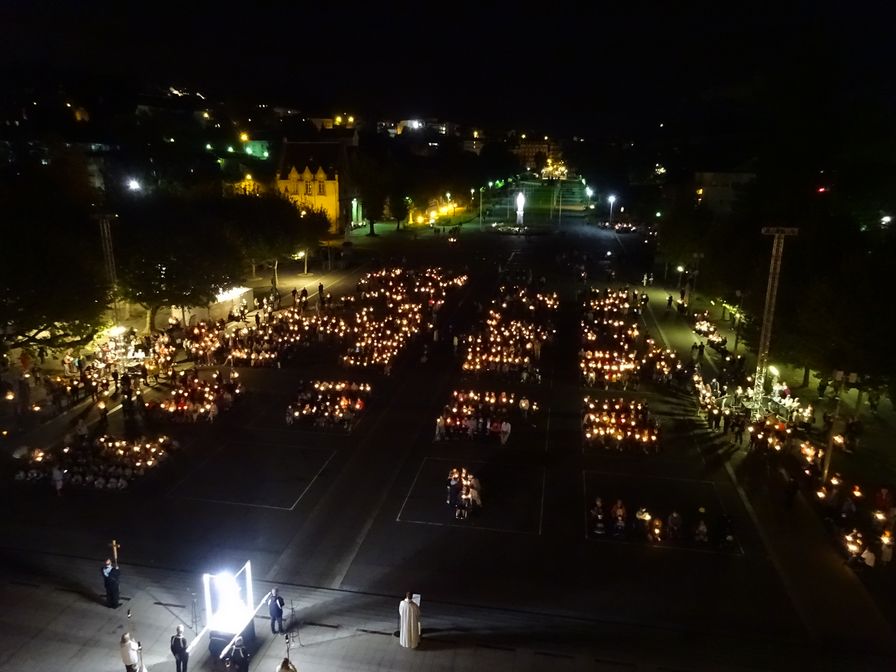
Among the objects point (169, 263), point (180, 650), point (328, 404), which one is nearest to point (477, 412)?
point (328, 404)

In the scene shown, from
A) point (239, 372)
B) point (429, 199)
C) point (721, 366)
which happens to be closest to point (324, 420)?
point (239, 372)

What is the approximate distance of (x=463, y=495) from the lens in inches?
699

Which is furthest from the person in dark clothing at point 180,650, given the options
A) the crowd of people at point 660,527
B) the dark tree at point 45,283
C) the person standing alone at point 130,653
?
the dark tree at point 45,283

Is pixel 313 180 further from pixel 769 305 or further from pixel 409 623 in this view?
pixel 409 623

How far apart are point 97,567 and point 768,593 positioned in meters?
15.0

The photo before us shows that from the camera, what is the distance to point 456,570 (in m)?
15.5

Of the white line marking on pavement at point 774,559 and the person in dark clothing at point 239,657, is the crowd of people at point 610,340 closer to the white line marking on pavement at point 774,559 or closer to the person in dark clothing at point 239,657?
the white line marking on pavement at point 774,559

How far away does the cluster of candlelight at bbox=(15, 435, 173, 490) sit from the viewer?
62.2ft

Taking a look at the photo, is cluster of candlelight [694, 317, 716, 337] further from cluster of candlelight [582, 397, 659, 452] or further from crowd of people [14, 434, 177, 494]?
crowd of people [14, 434, 177, 494]

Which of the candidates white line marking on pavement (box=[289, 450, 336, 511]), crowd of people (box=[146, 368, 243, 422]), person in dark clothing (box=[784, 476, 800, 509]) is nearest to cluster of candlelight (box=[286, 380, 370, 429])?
white line marking on pavement (box=[289, 450, 336, 511])

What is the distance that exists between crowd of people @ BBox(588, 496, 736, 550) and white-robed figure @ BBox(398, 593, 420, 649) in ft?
19.7

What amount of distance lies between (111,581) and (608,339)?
25.6 meters

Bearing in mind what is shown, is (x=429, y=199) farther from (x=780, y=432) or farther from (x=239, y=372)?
(x=780, y=432)

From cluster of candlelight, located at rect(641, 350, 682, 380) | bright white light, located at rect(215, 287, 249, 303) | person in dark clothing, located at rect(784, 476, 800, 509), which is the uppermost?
bright white light, located at rect(215, 287, 249, 303)
